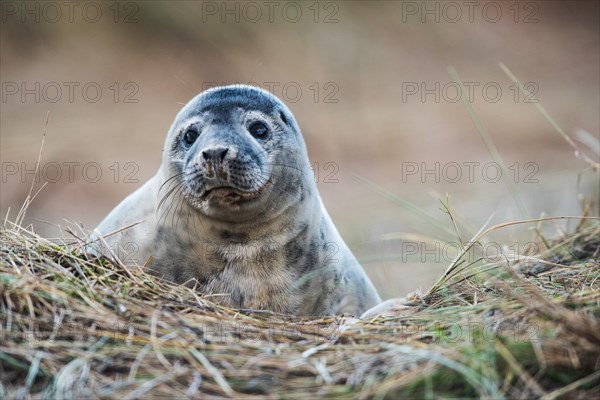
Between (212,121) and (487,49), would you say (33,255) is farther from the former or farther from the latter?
(487,49)

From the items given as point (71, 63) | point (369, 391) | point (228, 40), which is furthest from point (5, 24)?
point (369, 391)

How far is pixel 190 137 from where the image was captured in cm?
488

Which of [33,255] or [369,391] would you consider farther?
[33,255]

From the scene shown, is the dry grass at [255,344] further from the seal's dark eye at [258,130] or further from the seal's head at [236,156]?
the seal's dark eye at [258,130]

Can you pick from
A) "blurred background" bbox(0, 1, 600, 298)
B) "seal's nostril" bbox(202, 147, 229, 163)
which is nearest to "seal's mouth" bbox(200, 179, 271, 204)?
"seal's nostril" bbox(202, 147, 229, 163)

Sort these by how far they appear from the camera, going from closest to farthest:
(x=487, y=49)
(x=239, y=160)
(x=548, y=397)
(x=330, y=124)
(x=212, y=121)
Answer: (x=548, y=397) < (x=239, y=160) < (x=212, y=121) < (x=330, y=124) < (x=487, y=49)

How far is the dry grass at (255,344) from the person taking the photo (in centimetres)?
288

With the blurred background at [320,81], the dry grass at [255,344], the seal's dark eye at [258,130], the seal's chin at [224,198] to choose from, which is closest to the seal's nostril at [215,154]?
the seal's chin at [224,198]

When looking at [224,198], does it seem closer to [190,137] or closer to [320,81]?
[190,137]

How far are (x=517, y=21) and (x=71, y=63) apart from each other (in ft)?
28.1

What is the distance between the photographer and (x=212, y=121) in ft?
15.7

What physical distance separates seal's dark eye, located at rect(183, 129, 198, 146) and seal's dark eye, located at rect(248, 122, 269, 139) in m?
0.32

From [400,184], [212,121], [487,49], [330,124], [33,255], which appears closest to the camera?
[33,255]

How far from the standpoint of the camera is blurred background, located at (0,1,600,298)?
13.1m
